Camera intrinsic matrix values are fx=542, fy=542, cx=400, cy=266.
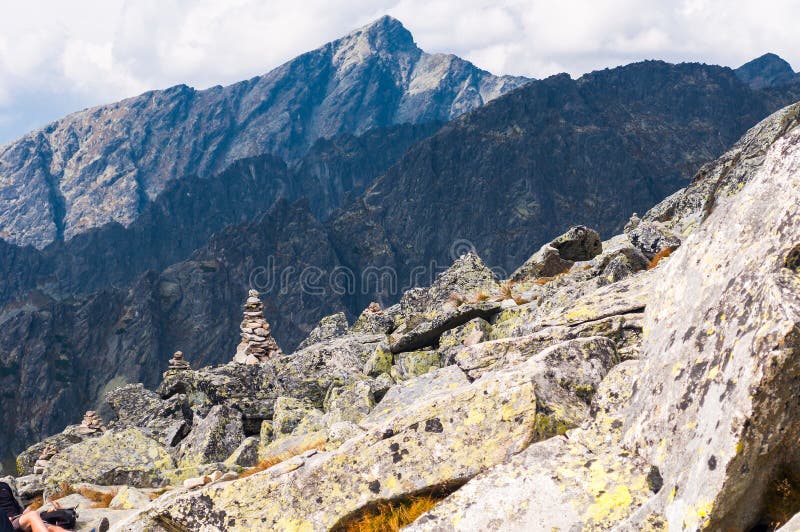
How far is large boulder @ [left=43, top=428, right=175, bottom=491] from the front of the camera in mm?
17453

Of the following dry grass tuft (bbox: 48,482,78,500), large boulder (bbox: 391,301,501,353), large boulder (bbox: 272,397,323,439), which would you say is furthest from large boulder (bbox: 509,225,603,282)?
dry grass tuft (bbox: 48,482,78,500)

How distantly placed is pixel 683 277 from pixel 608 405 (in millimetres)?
2057

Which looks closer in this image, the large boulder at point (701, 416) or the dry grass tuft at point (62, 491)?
the large boulder at point (701, 416)

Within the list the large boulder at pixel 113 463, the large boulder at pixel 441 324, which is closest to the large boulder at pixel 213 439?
the large boulder at pixel 113 463

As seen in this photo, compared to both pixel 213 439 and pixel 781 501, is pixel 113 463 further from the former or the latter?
pixel 781 501

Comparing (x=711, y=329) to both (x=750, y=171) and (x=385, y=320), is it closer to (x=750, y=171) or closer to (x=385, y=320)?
(x=750, y=171)

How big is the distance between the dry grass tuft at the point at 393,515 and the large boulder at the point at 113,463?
12754mm

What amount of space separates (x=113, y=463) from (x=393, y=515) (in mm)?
14858

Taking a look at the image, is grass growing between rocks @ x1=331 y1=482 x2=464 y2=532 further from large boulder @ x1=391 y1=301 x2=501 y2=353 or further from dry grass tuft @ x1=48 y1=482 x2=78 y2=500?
dry grass tuft @ x1=48 y1=482 x2=78 y2=500

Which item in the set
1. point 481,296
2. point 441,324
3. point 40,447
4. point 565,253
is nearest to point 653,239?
point 481,296

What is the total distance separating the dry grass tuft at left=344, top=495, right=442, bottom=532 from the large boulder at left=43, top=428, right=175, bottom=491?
41.8 feet

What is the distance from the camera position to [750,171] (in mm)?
21016

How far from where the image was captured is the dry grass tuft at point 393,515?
23.2ft

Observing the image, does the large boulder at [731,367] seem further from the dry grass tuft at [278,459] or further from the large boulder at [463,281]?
the large boulder at [463,281]
